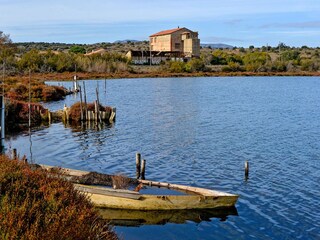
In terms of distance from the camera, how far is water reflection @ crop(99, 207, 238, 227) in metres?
19.0

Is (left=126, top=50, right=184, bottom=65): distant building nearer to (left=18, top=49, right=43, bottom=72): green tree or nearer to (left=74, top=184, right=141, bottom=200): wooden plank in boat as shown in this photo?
(left=18, top=49, right=43, bottom=72): green tree

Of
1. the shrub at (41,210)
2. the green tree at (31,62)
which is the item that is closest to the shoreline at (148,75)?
the green tree at (31,62)

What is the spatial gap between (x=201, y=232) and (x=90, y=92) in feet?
210

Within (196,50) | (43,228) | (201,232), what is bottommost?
(201,232)

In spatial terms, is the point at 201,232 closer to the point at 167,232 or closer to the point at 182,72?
the point at 167,232

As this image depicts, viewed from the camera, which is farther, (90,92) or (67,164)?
(90,92)

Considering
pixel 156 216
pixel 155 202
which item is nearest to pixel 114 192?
pixel 155 202

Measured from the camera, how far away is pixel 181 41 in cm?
17275

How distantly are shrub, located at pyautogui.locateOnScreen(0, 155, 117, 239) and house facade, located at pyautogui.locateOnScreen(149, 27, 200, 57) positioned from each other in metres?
156

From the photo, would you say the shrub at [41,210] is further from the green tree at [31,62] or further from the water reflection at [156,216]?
the green tree at [31,62]

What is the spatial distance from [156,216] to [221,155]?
13.1m

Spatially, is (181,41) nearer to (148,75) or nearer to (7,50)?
(148,75)

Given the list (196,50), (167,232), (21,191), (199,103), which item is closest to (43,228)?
(21,191)

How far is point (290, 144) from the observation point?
115 feet
